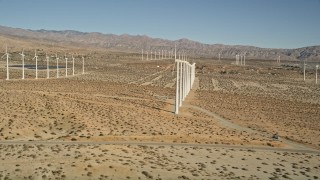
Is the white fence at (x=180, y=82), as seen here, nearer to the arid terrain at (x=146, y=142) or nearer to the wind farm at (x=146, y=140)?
the wind farm at (x=146, y=140)

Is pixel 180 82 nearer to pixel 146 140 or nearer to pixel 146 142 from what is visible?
pixel 146 140

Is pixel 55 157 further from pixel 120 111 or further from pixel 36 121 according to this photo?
pixel 120 111

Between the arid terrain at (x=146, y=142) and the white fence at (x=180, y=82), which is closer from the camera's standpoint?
the arid terrain at (x=146, y=142)

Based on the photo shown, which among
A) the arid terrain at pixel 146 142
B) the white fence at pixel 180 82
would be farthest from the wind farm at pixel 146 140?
the white fence at pixel 180 82

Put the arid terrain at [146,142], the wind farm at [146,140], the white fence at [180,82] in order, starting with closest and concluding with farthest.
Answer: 1. the arid terrain at [146,142]
2. the wind farm at [146,140]
3. the white fence at [180,82]

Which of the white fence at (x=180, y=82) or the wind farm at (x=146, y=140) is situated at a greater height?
the white fence at (x=180, y=82)

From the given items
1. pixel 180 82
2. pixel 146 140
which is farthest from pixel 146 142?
pixel 180 82

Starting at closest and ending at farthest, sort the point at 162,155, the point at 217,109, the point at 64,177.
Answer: the point at 64,177 → the point at 162,155 → the point at 217,109

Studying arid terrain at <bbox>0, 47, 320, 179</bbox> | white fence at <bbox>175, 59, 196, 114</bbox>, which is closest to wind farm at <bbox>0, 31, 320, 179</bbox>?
arid terrain at <bbox>0, 47, 320, 179</bbox>

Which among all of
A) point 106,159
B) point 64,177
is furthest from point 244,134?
point 64,177

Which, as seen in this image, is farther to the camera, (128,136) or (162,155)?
(128,136)

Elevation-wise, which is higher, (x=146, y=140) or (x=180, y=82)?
(x=180, y=82)
